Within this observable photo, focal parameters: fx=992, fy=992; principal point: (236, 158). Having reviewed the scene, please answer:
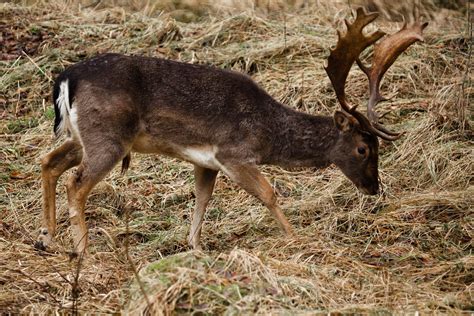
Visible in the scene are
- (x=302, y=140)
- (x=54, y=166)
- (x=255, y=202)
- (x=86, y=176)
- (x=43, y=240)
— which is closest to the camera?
(x=86, y=176)

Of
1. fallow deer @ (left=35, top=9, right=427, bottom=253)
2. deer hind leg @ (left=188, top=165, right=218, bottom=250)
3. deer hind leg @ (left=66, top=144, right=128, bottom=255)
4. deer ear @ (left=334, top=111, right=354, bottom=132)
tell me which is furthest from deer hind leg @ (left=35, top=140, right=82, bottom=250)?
deer ear @ (left=334, top=111, right=354, bottom=132)

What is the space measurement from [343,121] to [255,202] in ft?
4.32

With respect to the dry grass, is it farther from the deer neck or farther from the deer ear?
the deer ear

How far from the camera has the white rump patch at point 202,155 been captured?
27.4 feet

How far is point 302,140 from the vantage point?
8.74 metres

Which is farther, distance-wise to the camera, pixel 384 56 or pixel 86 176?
pixel 384 56

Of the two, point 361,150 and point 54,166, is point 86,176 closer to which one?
point 54,166

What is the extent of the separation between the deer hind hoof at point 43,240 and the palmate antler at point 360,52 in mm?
2690

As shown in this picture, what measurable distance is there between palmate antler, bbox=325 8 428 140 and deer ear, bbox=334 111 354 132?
91mm

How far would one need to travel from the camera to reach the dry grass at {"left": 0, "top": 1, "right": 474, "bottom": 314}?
621cm

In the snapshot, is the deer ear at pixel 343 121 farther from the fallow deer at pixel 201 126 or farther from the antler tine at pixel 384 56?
the antler tine at pixel 384 56

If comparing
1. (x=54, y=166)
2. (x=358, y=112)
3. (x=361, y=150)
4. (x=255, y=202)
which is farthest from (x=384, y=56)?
(x=54, y=166)

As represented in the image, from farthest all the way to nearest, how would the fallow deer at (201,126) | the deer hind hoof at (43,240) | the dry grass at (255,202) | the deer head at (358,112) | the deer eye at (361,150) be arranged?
the deer eye at (361,150) → the deer head at (358,112) → the fallow deer at (201,126) → the deer hind hoof at (43,240) → the dry grass at (255,202)

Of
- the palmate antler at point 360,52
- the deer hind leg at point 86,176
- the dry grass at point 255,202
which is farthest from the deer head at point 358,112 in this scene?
the deer hind leg at point 86,176
